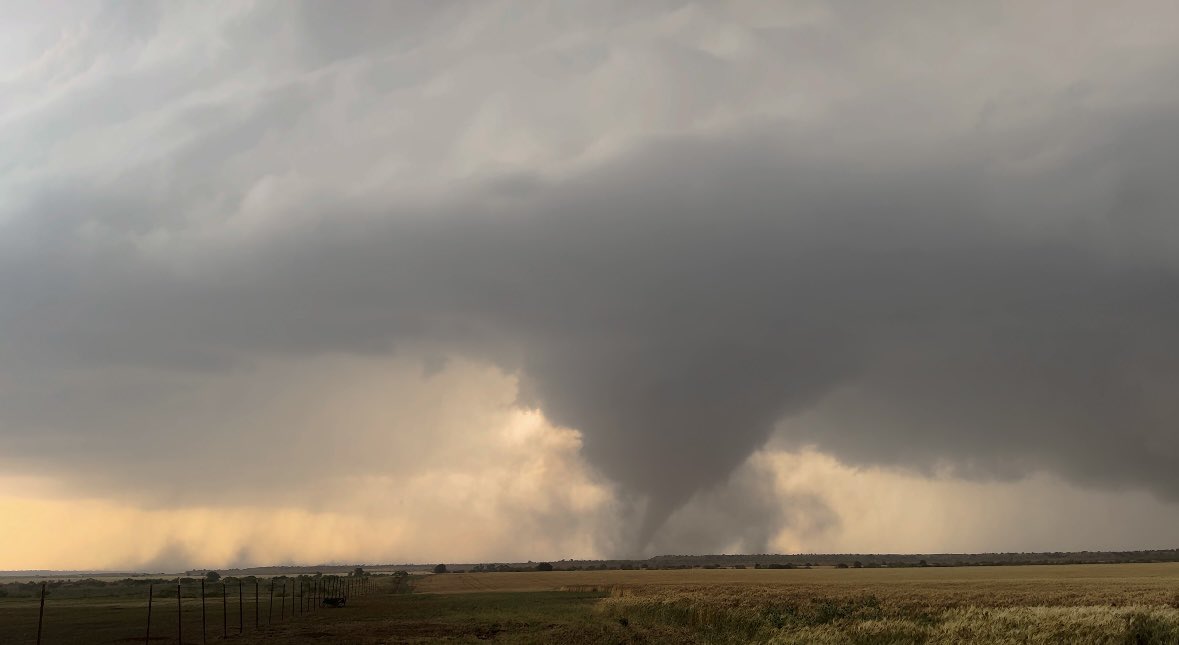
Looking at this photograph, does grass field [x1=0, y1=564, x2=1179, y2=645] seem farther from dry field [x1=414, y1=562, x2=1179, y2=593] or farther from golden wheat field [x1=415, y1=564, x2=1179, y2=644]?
dry field [x1=414, y1=562, x2=1179, y2=593]

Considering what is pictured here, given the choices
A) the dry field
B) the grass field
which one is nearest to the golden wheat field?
the grass field

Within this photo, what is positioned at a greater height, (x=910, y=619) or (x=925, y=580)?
(x=910, y=619)

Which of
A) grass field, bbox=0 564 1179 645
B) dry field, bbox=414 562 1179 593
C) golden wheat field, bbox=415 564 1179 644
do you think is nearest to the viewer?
golden wheat field, bbox=415 564 1179 644

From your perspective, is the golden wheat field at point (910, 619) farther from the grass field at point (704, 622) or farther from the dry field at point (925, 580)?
the dry field at point (925, 580)

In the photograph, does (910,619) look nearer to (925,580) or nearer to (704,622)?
(704,622)

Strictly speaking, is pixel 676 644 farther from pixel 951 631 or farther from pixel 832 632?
pixel 951 631

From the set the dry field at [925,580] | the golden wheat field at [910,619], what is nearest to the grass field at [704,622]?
the golden wheat field at [910,619]

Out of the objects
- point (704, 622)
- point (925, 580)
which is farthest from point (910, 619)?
point (925, 580)

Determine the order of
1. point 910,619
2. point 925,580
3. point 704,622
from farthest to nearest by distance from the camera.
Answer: point 925,580 → point 704,622 → point 910,619

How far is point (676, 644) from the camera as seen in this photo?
141 ft

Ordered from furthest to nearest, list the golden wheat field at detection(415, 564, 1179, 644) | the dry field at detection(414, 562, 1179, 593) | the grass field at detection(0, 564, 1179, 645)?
1. the dry field at detection(414, 562, 1179, 593)
2. the grass field at detection(0, 564, 1179, 645)
3. the golden wheat field at detection(415, 564, 1179, 644)

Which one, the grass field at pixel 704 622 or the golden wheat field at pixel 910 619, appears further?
the grass field at pixel 704 622

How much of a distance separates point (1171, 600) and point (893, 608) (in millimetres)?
25366

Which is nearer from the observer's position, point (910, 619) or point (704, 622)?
point (910, 619)
